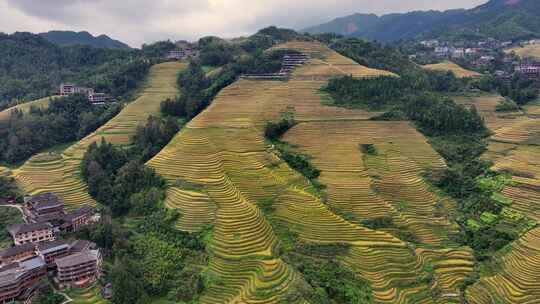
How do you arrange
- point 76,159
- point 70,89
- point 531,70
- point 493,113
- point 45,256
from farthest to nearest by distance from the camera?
1. point 531,70
2. point 70,89
3. point 493,113
4. point 76,159
5. point 45,256

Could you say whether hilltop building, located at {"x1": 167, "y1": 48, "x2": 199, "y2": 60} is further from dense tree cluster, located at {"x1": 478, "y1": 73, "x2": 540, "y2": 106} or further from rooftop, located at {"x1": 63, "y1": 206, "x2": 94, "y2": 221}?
dense tree cluster, located at {"x1": 478, "y1": 73, "x2": 540, "y2": 106}

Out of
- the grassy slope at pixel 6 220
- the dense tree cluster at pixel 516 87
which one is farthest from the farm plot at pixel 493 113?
the grassy slope at pixel 6 220

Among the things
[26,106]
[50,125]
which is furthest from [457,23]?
[50,125]

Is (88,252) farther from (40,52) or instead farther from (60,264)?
(40,52)

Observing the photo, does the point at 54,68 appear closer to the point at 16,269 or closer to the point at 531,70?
the point at 16,269

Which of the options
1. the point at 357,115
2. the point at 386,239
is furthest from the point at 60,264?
the point at 357,115

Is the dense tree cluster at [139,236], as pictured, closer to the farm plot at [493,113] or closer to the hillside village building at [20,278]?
the hillside village building at [20,278]
